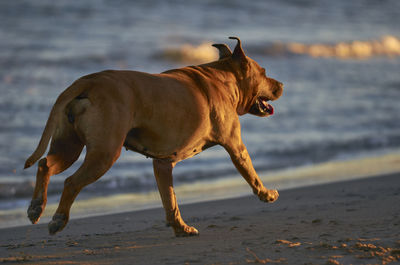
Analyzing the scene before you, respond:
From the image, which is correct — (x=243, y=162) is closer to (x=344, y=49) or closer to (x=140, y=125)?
(x=140, y=125)

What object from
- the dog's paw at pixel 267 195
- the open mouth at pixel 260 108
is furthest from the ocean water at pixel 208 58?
the dog's paw at pixel 267 195

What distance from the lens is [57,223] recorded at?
15.1 ft

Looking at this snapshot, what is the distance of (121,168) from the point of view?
9.54 m

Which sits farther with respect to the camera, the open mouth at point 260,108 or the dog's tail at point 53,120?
the open mouth at point 260,108

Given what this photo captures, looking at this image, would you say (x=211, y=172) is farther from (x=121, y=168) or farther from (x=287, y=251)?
(x=287, y=251)

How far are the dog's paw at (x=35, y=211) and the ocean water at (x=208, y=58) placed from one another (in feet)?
9.27

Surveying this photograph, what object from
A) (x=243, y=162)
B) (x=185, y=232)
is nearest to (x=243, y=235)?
(x=185, y=232)

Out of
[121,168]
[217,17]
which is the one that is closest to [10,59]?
[121,168]

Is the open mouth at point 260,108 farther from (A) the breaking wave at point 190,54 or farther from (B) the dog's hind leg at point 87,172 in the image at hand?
(A) the breaking wave at point 190,54

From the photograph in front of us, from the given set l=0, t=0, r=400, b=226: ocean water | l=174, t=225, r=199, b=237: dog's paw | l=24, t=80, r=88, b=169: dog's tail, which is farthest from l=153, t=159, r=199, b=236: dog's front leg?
l=0, t=0, r=400, b=226: ocean water

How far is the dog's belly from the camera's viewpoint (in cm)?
498

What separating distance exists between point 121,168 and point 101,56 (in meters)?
8.96

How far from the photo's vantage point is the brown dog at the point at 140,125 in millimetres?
4625

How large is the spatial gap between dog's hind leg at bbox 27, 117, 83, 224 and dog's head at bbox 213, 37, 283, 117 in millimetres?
1909
